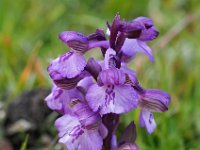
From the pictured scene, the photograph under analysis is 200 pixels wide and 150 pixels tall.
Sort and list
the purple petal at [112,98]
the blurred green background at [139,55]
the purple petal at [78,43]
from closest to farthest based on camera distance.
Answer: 1. the purple petal at [112,98]
2. the purple petal at [78,43]
3. the blurred green background at [139,55]

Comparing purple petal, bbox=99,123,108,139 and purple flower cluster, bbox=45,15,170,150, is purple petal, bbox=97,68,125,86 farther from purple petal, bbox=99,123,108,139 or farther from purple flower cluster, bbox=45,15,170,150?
purple petal, bbox=99,123,108,139

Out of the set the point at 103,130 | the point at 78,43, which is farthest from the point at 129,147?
the point at 78,43

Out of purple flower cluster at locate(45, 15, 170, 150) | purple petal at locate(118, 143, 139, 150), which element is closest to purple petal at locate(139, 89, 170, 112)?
purple flower cluster at locate(45, 15, 170, 150)

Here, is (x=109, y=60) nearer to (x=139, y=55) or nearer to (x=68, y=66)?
(x=68, y=66)

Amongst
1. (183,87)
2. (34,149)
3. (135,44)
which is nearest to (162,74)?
(183,87)

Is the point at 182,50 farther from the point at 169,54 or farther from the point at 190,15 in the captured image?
the point at 190,15

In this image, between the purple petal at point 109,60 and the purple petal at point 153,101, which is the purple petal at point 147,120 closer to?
the purple petal at point 153,101

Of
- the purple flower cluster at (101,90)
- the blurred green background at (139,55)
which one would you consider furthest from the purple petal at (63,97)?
the blurred green background at (139,55)
